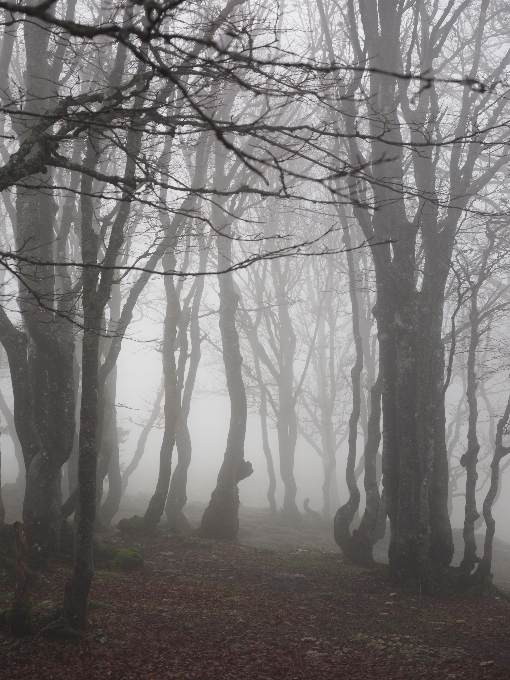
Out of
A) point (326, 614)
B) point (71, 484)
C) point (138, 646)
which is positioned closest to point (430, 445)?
point (326, 614)

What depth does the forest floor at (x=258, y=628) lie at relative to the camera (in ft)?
16.4

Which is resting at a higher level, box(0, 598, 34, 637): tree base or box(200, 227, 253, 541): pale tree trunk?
box(200, 227, 253, 541): pale tree trunk

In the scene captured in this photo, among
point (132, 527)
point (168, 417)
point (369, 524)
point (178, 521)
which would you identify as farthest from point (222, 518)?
point (369, 524)

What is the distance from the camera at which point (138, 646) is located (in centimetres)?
539

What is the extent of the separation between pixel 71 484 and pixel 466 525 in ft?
25.2

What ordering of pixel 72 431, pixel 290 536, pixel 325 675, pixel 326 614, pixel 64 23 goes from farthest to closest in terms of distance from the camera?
pixel 290 536, pixel 72 431, pixel 326 614, pixel 325 675, pixel 64 23

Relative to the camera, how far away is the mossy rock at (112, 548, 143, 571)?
829 cm

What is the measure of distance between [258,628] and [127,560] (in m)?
2.93

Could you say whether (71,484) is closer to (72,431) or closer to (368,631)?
(72,431)

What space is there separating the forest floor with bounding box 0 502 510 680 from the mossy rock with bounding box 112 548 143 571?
13cm

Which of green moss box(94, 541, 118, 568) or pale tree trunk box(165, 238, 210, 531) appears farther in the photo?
pale tree trunk box(165, 238, 210, 531)

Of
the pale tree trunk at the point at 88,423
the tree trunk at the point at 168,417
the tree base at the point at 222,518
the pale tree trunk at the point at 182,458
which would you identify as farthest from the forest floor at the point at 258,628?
the pale tree trunk at the point at 182,458

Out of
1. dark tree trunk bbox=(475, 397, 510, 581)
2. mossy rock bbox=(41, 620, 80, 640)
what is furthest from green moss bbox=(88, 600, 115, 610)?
dark tree trunk bbox=(475, 397, 510, 581)

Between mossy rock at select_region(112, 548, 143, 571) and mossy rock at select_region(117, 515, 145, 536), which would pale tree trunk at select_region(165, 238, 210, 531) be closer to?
mossy rock at select_region(117, 515, 145, 536)
